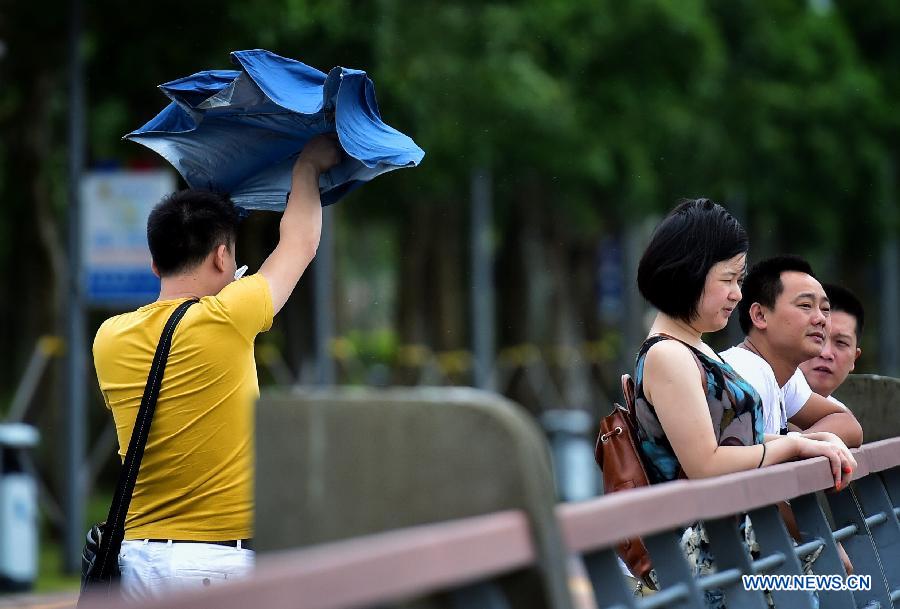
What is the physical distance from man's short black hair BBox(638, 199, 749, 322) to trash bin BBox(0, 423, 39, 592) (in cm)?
881

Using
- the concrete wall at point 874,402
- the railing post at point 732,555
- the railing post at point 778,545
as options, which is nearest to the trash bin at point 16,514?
the concrete wall at point 874,402

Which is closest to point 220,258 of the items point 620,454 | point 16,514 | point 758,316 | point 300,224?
point 300,224

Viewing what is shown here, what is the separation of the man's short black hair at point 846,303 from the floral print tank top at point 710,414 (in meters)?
1.57

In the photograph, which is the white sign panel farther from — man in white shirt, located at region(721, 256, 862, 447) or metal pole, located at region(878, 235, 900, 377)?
metal pole, located at region(878, 235, 900, 377)

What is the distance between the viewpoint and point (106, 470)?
62.1ft

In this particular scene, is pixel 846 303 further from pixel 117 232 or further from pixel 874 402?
pixel 117 232

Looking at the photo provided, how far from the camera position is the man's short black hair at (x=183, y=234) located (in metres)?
4.49

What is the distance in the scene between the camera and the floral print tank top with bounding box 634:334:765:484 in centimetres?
454

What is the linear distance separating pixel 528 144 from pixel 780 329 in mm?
15483

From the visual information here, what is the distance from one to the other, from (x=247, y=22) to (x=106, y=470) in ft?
20.4

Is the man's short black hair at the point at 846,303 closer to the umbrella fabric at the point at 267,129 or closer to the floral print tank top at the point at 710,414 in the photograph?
the floral print tank top at the point at 710,414

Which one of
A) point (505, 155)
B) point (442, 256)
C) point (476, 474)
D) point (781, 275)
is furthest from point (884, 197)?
point (476, 474)

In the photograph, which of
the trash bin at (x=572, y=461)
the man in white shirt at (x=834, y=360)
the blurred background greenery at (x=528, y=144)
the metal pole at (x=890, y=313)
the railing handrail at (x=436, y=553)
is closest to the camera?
the railing handrail at (x=436, y=553)

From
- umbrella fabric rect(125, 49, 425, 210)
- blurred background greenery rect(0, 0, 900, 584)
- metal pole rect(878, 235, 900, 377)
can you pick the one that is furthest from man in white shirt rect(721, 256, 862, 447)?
metal pole rect(878, 235, 900, 377)
